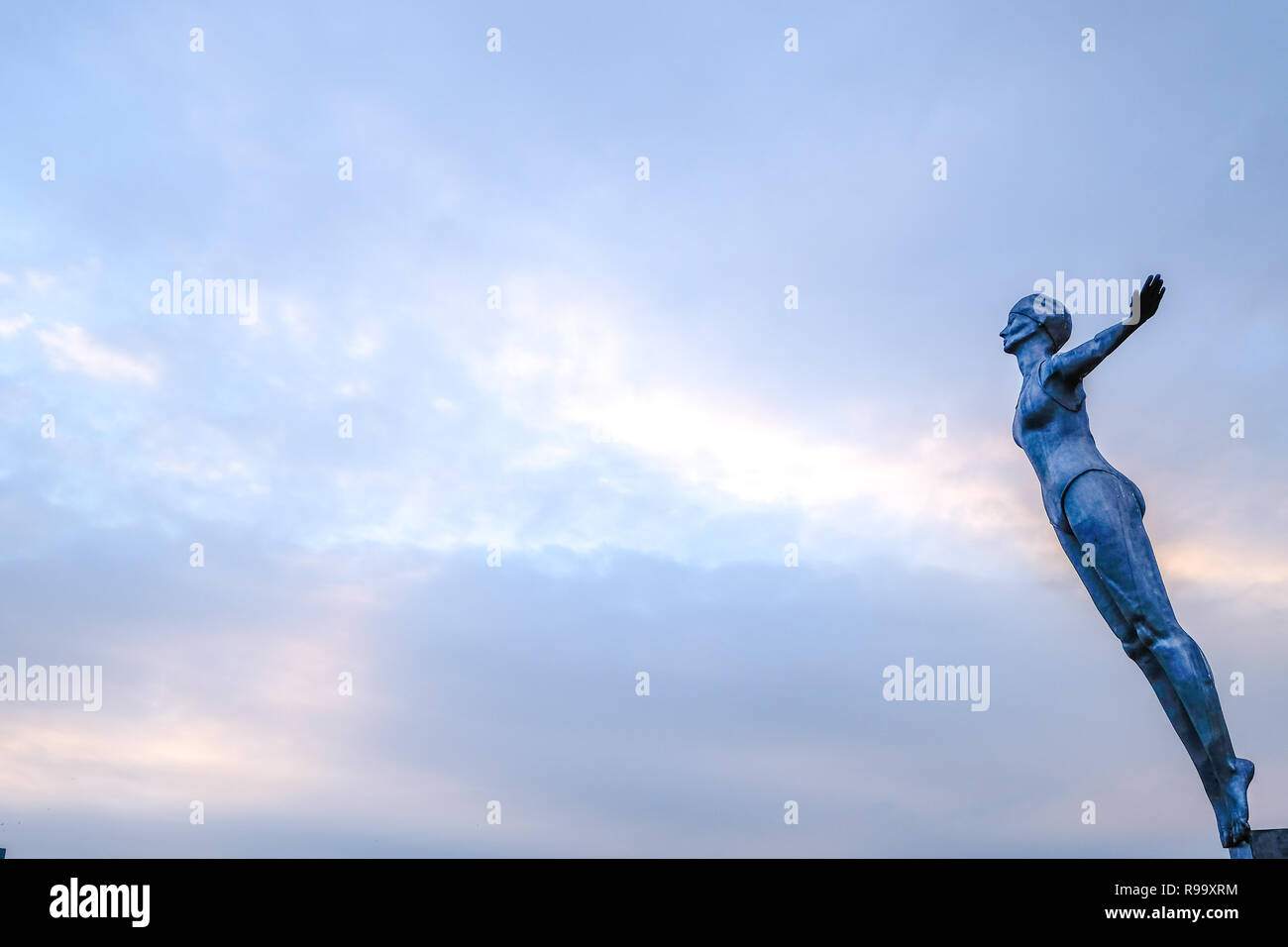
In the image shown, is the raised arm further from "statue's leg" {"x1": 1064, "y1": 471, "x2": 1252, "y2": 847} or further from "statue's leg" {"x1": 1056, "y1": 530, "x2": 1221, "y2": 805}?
"statue's leg" {"x1": 1056, "y1": 530, "x2": 1221, "y2": 805}

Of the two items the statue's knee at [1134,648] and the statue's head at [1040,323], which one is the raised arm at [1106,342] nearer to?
the statue's head at [1040,323]

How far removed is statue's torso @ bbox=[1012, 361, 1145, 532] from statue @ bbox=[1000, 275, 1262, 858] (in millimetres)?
11

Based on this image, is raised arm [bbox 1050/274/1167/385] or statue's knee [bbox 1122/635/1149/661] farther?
statue's knee [bbox 1122/635/1149/661]

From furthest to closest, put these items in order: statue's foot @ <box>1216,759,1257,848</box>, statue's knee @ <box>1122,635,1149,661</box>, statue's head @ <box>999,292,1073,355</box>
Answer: statue's head @ <box>999,292,1073,355</box> < statue's knee @ <box>1122,635,1149,661</box> < statue's foot @ <box>1216,759,1257,848</box>

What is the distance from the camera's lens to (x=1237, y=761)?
11305 millimetres

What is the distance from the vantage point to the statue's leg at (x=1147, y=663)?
1155 cm

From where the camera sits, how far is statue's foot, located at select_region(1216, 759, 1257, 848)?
11055 millimetres

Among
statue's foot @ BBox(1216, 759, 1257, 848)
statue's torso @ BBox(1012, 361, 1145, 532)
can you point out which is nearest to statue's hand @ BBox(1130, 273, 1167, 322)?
statue's torso @ BBox(1012, 361, 1145, 532)

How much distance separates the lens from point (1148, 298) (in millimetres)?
11344
